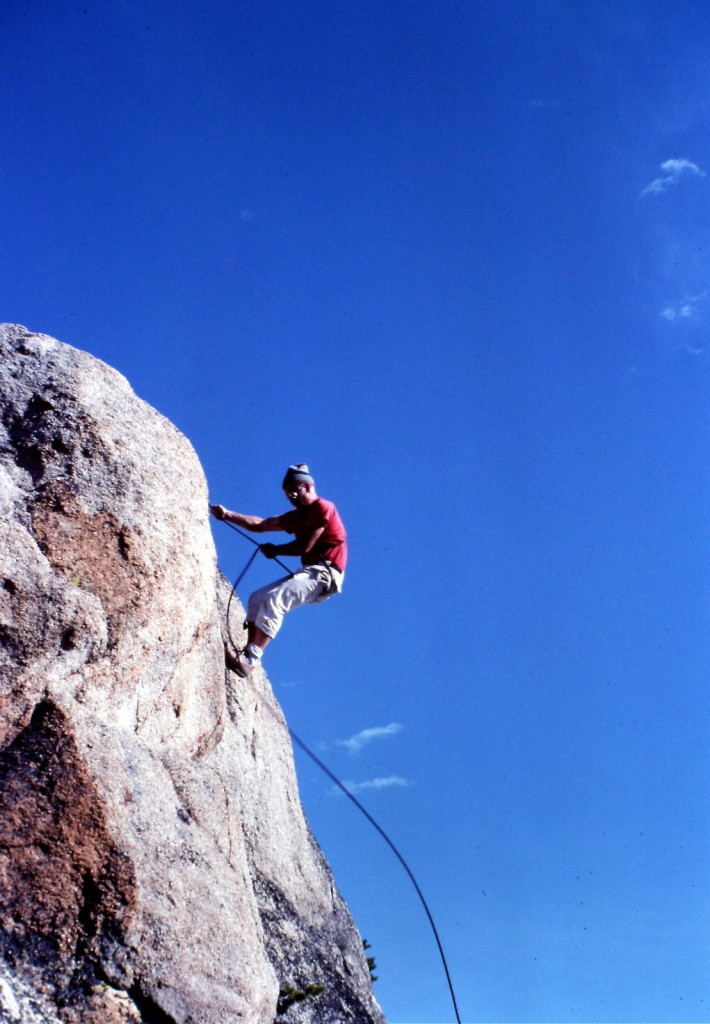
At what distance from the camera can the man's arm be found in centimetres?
995

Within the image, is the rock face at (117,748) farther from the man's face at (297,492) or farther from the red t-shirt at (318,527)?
the man's face at (297,492)

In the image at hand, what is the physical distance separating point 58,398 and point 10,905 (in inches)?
154

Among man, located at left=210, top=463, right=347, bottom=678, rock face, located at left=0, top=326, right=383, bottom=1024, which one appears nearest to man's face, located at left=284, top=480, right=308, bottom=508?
man, located at left=210, top=463, right=347, bottom=678

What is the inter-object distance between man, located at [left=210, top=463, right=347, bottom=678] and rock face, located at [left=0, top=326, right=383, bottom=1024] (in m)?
0.59

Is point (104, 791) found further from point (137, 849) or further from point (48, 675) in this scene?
point (48, 675)

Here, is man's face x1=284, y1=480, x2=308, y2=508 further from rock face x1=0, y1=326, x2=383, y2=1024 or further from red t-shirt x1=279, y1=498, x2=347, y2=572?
rock face x1=0, y1=326, x2=383, y2=1024

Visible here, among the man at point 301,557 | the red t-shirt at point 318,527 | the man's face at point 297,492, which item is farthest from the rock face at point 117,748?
the man's face at point 297,492

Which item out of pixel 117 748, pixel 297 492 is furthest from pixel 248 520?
pixel 117 748

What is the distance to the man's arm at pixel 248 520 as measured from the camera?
9.95 m

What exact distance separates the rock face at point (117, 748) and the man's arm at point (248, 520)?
0.94 m

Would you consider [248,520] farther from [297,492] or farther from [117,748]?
[117,748]

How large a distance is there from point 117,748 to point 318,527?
4.09m

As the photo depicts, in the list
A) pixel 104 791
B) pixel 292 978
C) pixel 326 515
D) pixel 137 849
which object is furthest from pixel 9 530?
pixel 292 978

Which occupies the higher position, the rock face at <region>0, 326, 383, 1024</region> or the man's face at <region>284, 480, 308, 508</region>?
the man's face at <region>284, 480, 308, 508</region>
